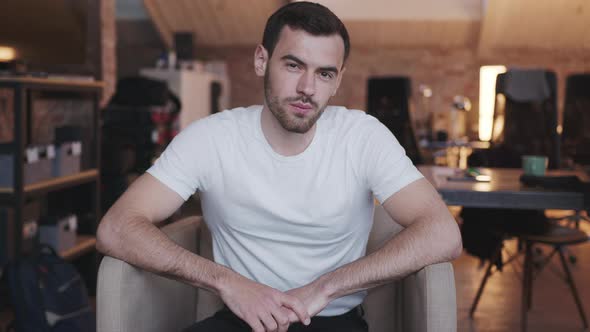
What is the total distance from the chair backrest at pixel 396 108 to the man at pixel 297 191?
4045mm

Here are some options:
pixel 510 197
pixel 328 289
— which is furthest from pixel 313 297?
pixel 510 197

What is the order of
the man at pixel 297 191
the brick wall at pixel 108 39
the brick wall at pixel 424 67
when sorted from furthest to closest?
the brick wall at pixel 424 67 → the brick wall at pixel 108 39 → the man at pixel 297 191

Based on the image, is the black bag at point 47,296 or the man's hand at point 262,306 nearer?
the man's hand at point 262,306

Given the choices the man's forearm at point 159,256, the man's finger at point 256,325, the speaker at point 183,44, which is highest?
the speaker at point 183,44

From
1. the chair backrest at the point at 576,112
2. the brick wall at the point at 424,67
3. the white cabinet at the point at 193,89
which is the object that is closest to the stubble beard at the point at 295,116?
the chair backrest at the point at 576,112

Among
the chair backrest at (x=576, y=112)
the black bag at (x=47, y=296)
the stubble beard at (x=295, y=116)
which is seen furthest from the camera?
the chair backrest at (x=576, y=112)

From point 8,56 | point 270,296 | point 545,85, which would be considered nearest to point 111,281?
point 270,296

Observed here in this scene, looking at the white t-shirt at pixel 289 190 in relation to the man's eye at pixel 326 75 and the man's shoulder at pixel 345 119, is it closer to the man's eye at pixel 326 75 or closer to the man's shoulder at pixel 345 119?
the man's shoulder at pixel 345 119

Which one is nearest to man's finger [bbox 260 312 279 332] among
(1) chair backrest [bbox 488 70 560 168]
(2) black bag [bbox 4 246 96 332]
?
(2) black bag [bbox 4 246 96 332]

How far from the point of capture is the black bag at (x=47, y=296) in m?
2.52

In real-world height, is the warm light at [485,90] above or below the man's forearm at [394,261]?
above

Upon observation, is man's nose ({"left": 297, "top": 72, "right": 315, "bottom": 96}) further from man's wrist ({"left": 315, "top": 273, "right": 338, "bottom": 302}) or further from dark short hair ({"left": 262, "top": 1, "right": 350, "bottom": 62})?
man's wrist ({"left": 315, "top": 273, "right": 338, "bottom": 302})

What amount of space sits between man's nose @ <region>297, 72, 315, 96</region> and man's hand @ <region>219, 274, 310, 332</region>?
1.57 ft

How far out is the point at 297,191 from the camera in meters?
1.62
